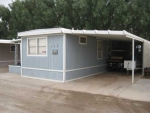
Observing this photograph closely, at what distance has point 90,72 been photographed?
11.3 metres

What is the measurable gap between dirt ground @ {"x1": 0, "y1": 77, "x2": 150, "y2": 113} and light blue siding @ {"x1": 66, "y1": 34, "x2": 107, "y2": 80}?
Result: 8.46 feet

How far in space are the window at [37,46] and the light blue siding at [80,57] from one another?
155cm

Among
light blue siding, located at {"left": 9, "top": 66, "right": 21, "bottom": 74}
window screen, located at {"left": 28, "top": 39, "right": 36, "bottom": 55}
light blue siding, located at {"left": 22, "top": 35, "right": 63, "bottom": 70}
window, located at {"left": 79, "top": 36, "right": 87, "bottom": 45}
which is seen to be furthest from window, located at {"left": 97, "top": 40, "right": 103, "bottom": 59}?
light blue siding, located at {"left": 9, "top": 66, "right": 21, "bottom": 74}

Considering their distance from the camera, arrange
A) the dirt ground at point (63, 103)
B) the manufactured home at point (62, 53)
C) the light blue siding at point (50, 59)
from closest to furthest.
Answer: the dirt ground at point (63, 103)
the manufactured home at point (62, 53)
the light blue siding at point (50, 59)

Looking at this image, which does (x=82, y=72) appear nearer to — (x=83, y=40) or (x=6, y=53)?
(x=83, y=40)

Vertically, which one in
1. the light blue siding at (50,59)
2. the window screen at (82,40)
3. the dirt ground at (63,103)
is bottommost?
the dirt ground at (63,103)

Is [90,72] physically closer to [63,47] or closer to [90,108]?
[63,47]

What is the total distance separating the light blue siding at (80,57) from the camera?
30.5 ft

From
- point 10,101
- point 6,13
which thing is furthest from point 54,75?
point 6,13

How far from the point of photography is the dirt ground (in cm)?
500

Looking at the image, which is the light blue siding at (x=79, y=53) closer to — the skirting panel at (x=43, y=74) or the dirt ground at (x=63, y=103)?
the skirting panel at (x=43, y=74)

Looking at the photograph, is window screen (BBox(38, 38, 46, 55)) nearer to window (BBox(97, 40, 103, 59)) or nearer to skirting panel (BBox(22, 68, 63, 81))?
skirting panel (BBox(22, 68, 63, 81))

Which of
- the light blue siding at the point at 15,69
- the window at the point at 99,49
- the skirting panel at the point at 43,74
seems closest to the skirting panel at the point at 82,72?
the skirting panel at the point at 43,74

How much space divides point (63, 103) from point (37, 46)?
206 inches
